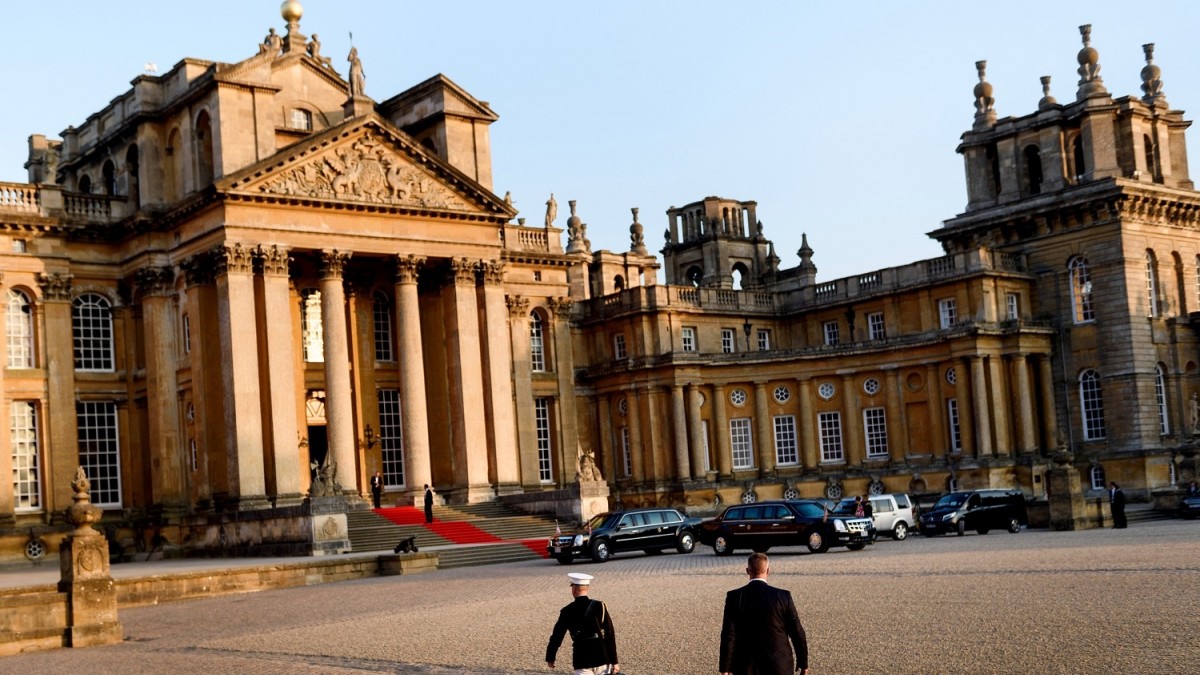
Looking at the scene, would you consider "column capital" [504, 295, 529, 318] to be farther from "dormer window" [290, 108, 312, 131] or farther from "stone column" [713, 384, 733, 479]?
"stone column" [713, 384, 733, 479]

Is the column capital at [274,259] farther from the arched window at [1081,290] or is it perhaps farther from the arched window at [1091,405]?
the arched window at [1091,405]

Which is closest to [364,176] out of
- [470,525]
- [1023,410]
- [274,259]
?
[274,259]

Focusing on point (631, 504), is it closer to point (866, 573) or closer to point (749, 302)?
point (749, 302)

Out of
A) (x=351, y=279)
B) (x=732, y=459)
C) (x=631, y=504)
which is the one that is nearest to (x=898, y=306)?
(x=732, y=459)

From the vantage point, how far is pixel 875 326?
62094mm

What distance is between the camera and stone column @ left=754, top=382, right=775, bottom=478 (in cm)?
6194

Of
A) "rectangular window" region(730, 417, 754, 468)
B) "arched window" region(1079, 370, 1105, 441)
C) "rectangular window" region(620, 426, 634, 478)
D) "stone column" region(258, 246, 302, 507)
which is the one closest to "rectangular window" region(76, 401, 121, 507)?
"stone column" region(258, 246, 302, 507)

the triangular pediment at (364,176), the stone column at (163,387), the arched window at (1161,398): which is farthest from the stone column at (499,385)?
the arched window at (1161,398)

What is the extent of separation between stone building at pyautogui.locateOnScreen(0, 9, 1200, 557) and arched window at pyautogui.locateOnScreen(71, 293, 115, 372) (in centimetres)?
11

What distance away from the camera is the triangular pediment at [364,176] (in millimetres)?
44750

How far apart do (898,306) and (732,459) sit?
9392 mm

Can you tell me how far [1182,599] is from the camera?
19438mm

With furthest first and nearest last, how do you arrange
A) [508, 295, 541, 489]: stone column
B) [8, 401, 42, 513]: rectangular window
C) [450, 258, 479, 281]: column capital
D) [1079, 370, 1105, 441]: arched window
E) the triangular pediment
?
[1079, 370, 1105, 441]: arched window → [508, 295, 541, 489]: stone column → [450, 258, 479, 281]: column capital → [8, 401, 42, 513]: rectangular window → the triangular pediment

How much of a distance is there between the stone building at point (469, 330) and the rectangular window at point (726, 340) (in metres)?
0.29
